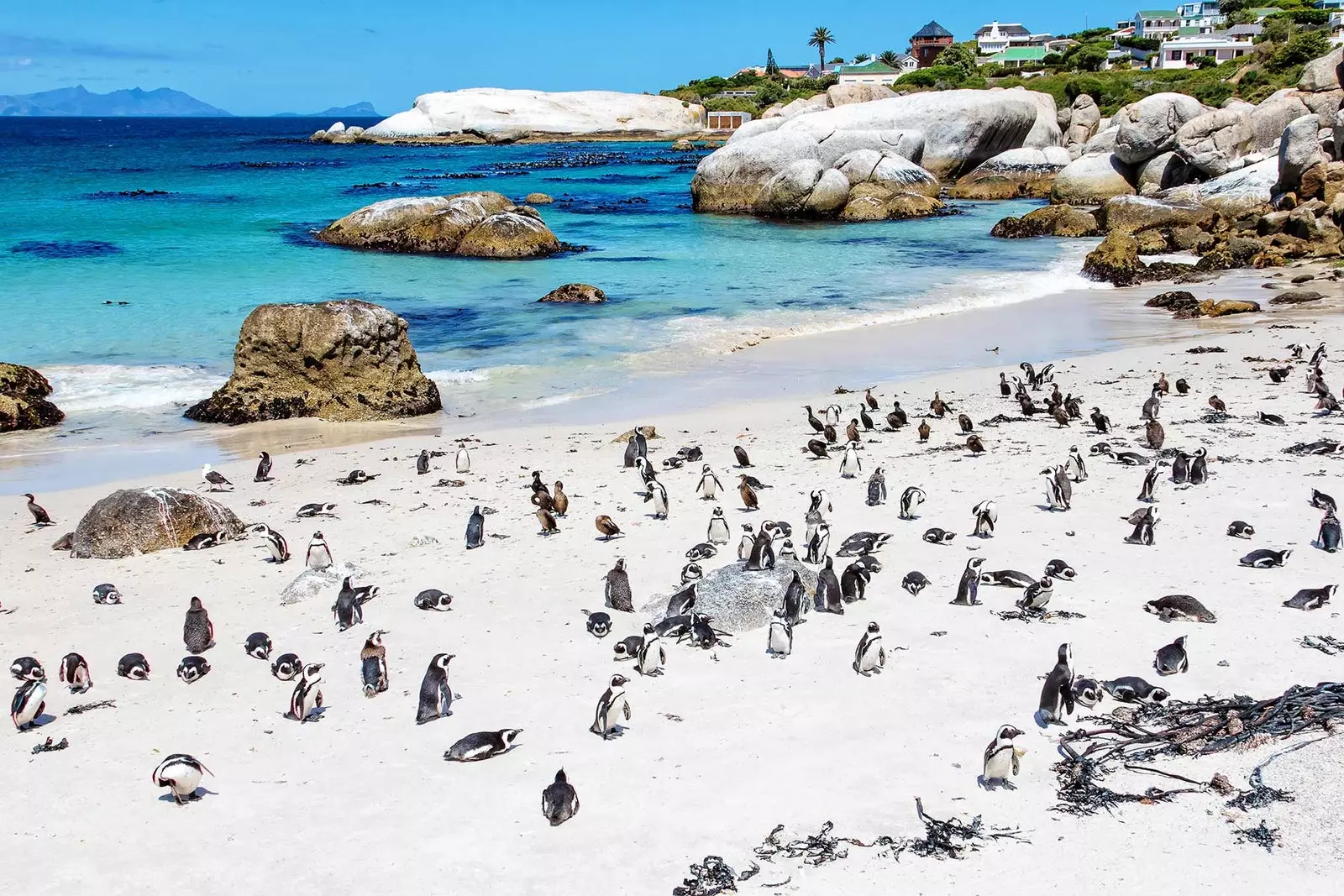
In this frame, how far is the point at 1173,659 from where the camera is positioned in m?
7.30

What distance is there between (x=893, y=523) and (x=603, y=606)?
10.6ft

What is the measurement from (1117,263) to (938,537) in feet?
62.7

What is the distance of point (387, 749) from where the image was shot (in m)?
7.02

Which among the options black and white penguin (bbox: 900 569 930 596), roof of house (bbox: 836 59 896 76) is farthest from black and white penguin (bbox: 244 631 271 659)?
roof of house (bbox: 836 59 896 76)

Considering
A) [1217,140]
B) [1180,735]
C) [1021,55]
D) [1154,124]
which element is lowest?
[1180,735]

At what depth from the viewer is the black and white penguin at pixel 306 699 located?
7.34 m

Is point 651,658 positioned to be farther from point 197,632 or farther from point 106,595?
point 106,595

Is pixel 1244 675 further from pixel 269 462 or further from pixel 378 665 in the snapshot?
pixel 269 462

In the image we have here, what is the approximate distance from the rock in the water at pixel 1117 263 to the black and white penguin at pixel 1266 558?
732 inches

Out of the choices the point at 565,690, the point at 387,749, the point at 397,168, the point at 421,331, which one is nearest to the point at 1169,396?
the point at 565,690

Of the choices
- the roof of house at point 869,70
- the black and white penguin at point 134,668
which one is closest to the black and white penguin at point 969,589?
the black and white penguin at point 134,668

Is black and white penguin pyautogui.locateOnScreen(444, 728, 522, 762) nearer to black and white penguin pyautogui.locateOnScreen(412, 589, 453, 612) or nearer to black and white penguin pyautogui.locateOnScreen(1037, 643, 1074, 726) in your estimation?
black and white penguin pyautogui.locateOnScreen(412, 589, 453, 612)

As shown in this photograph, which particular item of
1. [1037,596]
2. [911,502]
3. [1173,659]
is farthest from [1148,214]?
[1173,659]

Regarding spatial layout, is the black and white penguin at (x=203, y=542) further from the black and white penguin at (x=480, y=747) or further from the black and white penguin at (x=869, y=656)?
A: the black and white penguin at (x=869, y=656)
